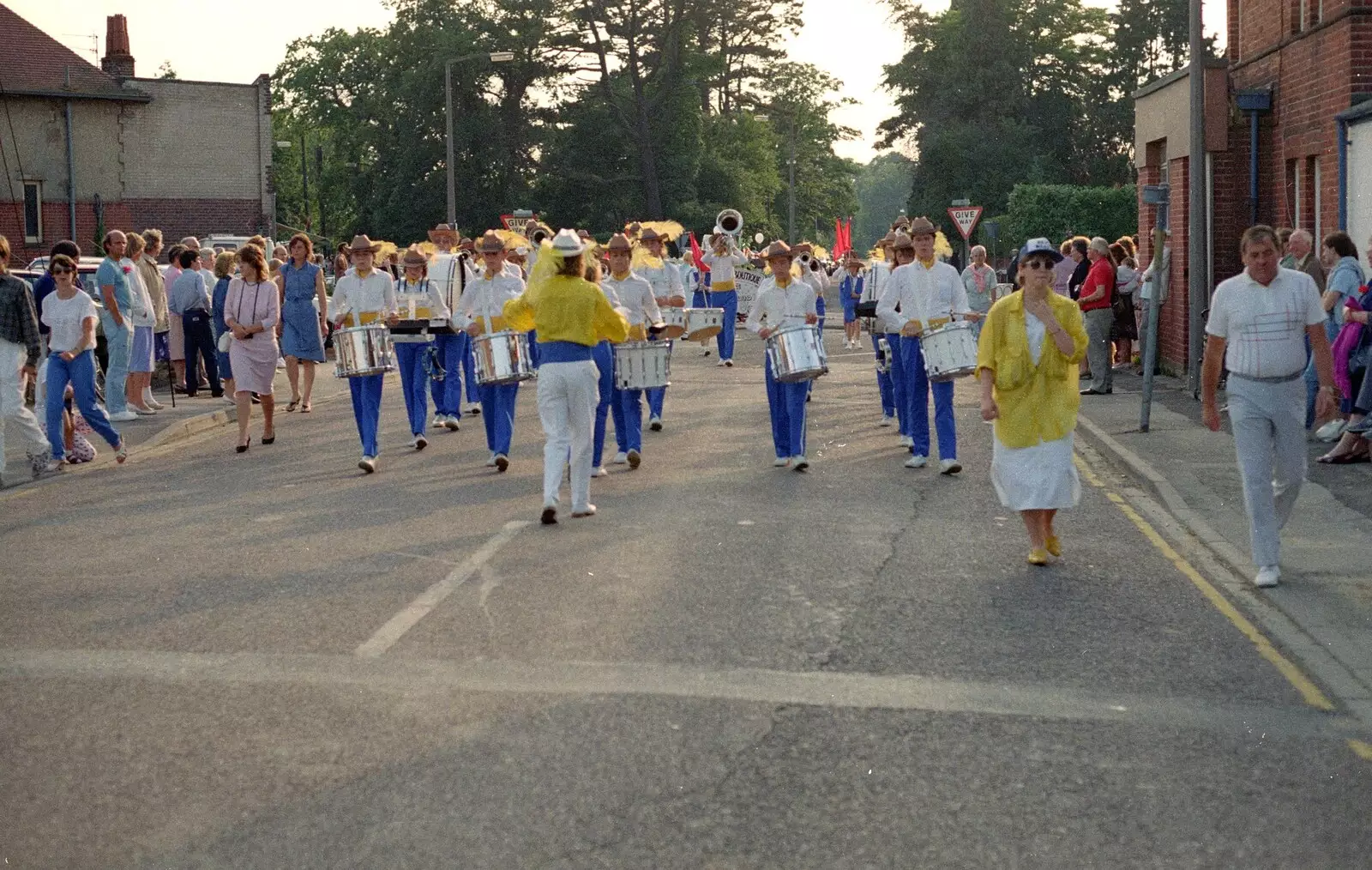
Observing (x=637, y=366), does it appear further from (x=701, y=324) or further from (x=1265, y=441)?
(x=1265, y=441)

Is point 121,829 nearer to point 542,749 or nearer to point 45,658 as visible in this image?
point 542,749

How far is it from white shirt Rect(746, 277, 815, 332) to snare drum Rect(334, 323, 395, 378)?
3049 millimetres

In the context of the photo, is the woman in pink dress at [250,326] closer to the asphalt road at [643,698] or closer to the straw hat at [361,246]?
the straw hat at [361,246]

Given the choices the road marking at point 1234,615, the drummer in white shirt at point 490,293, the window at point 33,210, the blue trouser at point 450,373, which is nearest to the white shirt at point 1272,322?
the road marking at point 1234,615

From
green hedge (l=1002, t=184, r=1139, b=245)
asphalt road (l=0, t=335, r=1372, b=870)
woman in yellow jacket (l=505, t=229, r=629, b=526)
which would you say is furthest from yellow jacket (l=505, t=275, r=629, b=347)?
green hedge (l=1002, t=184, r=1139, b=245)

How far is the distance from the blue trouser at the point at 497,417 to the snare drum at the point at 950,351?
3261mm

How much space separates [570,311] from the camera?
→ 1139 centimetres

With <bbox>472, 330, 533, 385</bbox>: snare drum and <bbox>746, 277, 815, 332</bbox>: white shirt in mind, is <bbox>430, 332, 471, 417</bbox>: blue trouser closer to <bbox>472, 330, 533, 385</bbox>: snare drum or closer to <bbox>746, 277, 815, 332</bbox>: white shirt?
<bbox>472, 330, 533, 385</bbox>: snare drum

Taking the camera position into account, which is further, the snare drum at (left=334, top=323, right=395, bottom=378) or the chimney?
the chimney

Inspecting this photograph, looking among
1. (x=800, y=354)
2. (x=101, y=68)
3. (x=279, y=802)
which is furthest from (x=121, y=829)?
(x=101, y=68)

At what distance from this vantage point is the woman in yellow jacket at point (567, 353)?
11.4 meters

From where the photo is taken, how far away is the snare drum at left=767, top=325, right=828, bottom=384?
549 inches

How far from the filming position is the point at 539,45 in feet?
221

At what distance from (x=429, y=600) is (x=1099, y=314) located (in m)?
→ 14.5
